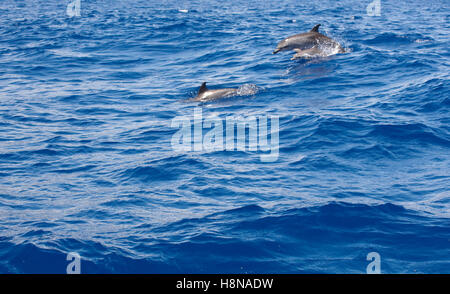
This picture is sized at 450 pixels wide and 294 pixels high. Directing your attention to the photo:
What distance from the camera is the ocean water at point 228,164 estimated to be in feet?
27.2

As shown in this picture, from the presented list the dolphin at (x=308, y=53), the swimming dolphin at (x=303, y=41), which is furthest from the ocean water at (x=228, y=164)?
the swimming dolphin at (x=303, y=41)

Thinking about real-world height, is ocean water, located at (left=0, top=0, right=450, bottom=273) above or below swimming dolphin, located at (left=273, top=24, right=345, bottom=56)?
below

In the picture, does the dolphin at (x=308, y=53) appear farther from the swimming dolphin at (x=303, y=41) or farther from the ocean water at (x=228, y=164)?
the ocean water at (x=228, y=164)

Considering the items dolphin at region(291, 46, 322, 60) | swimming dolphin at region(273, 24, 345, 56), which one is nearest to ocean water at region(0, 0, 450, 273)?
dolphin at region(291, 46, 322, 60)

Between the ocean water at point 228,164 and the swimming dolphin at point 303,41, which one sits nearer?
the ocean water at point 228,164

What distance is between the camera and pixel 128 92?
18.2m

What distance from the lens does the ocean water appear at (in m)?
8.29

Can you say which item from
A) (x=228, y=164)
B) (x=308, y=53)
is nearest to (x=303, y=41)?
(x=308, y=53)

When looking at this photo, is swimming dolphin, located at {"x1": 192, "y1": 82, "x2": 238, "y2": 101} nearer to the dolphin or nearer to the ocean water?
the ocean water

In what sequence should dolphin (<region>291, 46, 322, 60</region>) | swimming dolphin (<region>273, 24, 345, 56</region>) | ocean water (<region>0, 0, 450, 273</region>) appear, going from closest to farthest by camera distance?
ocean water (<region>0, 0, 450, 273</region>), swimming dolphin (<region>273, 24, 345, 56</region>), dolphin (<region>291, 46, 322, 60</region>)

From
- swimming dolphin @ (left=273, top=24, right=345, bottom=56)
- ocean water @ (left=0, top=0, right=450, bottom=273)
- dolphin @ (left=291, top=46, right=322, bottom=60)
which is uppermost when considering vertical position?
swimming dolphin @ (left=273, top=24, right=345, bottom=56)

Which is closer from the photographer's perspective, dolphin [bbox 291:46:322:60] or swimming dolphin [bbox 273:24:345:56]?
swimming dolphin [bbox 273:24:345:56]

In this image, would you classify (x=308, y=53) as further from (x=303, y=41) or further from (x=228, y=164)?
(x=228, y=164)

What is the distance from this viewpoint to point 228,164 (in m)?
11.5
